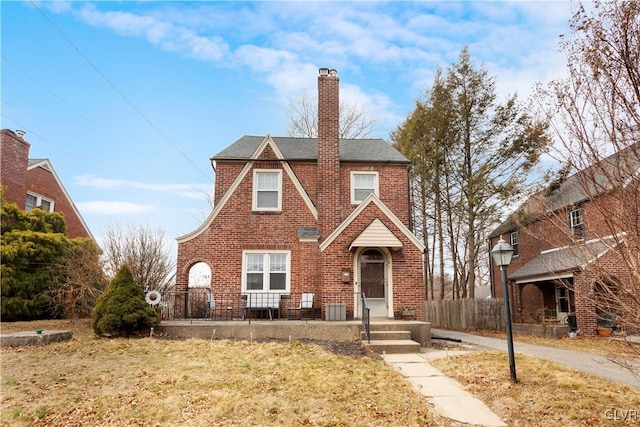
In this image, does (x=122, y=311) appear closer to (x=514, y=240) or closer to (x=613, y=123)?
(x=613, y=123)

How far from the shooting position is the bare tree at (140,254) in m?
15.0

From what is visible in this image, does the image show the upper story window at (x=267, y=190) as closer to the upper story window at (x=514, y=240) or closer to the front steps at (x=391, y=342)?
the front steps at (x=391, y=342)

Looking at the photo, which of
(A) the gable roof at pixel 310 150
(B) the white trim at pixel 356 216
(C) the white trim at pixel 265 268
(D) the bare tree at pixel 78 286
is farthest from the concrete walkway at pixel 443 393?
(D) the bare tree at pixel 78 286

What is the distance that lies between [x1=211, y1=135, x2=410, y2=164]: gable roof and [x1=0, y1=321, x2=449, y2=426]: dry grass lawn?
8.10 m

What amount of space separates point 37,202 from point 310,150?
15608 millimetres

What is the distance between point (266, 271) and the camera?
1432 cm

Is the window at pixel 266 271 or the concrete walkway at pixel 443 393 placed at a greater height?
the window at pixel 266 271

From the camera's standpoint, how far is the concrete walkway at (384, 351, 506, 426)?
5551 mm

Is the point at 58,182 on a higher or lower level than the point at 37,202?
higher

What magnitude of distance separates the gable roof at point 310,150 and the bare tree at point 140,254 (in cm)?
402

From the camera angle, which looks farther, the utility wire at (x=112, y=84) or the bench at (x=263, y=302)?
the bench at (x=263, y=302)

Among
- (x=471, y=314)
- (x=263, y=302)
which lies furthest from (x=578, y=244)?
(x=471, y=314)

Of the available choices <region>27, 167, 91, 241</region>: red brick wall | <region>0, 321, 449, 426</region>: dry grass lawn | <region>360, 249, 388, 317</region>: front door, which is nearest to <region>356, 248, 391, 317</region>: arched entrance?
<region>360, 249, 388, 317</region>: front door

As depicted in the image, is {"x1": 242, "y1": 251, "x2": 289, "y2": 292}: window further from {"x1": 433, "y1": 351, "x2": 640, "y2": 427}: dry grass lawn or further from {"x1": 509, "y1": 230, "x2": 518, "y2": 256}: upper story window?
{"x1": 509, "y1": 230, "x2": 518, "y2": 256}: upper story window
